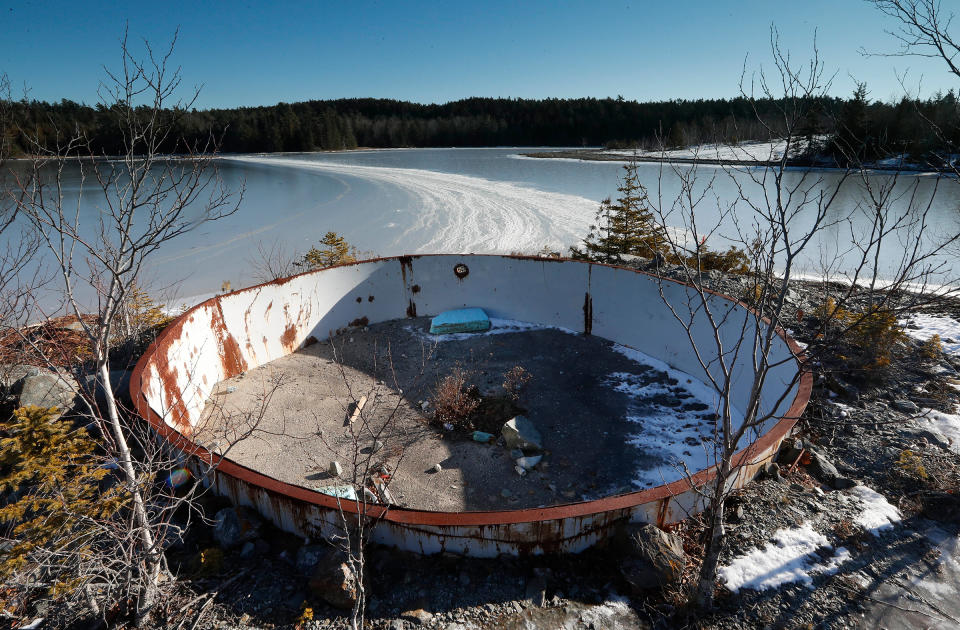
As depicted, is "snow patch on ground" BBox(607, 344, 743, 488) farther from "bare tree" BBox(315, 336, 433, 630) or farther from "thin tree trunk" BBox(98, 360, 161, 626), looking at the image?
"thin tree trunk" BBox(98, 360, 161, 626)

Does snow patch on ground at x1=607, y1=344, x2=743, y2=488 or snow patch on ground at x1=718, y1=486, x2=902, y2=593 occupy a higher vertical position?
snow patch on ground at x1=718, y1=486, x2=902, y2=593

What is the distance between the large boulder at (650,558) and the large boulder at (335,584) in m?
1.69

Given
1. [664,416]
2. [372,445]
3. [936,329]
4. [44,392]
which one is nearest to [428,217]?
[664,416]

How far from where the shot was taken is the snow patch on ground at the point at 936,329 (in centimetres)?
677

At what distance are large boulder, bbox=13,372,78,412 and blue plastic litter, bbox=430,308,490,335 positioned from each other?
4806 millimetres

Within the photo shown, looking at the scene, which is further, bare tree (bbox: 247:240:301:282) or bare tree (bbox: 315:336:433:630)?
bare tree (bbox: 247:240:301:282)

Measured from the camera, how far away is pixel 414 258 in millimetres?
8875

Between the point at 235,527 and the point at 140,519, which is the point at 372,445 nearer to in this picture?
the point at 235,527

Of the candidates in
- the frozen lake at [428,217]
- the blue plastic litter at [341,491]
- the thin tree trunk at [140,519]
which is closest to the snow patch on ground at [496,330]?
the frozen lake at [428,217]

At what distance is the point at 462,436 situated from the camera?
18.3 feet

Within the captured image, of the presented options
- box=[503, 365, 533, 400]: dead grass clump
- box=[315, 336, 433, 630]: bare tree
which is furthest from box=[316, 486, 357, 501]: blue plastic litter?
box=[503, 365, 533, 400]: dead grass clump

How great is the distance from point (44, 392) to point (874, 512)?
767cm

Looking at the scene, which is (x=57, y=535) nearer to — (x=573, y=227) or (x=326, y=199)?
(x=573, y=227)

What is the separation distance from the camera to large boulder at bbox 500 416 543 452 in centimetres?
529
